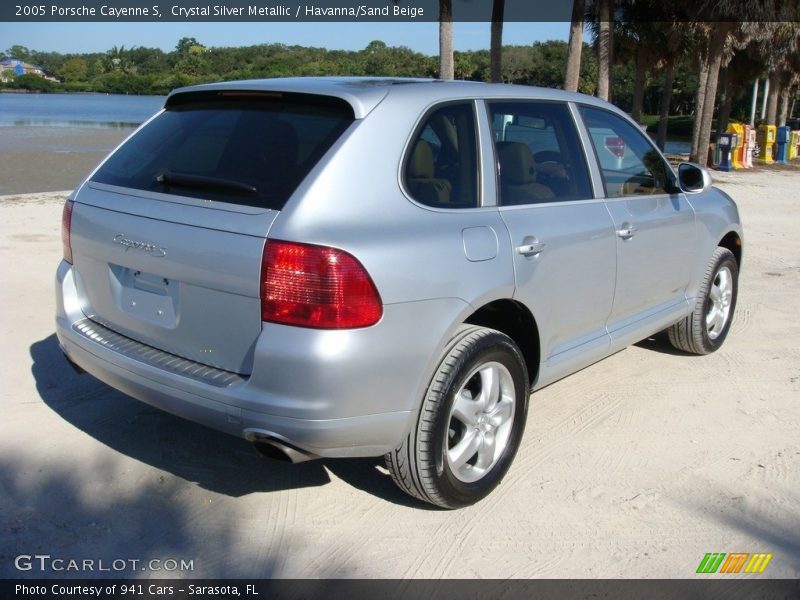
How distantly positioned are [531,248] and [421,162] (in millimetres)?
689

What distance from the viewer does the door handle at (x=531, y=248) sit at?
356 cm

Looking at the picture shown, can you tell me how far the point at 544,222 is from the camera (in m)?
3.77

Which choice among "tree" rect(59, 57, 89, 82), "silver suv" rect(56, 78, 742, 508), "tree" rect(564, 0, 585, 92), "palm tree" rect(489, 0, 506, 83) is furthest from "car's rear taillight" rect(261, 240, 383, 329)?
"tree" rect(59, 57, 89, 82)

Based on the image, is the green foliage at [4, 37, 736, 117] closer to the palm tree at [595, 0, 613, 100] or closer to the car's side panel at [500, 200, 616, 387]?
the palm tree at [595, 0, 613, 100]

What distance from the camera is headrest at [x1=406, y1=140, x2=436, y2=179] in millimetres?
3232

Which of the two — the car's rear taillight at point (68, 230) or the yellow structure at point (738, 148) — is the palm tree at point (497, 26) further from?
the car's rear taillight at point (68, 230)

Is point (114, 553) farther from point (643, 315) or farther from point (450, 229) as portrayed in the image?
point (643, 315)

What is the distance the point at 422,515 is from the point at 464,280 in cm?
107

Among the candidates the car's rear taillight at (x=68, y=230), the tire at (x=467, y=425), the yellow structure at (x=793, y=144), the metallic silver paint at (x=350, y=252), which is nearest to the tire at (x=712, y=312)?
the metallic silver paint at (x=350, y=252)

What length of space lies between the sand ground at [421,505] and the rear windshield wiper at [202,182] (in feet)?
4.52

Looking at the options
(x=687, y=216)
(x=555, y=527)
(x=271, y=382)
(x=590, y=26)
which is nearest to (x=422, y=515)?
(x=555, y=527)

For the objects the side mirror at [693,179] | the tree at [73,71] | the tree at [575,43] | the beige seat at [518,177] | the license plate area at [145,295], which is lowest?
the license plate area at [145,295]

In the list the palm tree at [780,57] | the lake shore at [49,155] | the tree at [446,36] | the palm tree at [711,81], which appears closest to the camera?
the lake shore at [49,155]

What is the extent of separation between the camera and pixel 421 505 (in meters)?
3.57
